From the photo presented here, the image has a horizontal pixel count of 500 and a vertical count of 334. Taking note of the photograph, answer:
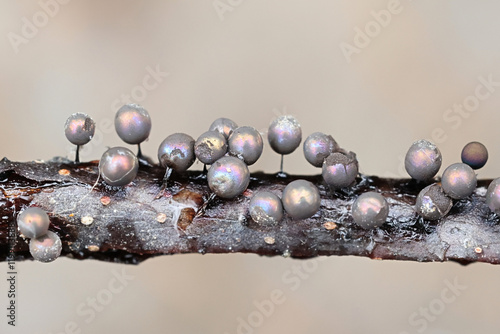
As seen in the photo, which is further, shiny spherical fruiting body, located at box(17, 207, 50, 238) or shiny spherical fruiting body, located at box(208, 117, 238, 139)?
shiny spherical fruiting body, located at box(208, 117, 238, 139)

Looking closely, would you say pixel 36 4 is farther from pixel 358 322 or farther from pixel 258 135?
pixel 358 322

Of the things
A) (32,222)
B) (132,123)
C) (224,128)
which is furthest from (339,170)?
(32,222)

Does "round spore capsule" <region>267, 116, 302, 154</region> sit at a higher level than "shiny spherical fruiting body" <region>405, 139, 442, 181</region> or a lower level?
higher

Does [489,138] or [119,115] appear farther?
[489,138]

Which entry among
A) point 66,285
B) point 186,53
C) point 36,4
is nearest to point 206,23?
point 186,53

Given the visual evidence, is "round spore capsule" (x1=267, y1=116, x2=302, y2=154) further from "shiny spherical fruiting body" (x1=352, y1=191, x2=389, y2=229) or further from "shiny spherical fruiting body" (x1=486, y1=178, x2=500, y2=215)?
"shiny spherical fruiting body" (x1=486, y1=178, x2=500, y2=215)

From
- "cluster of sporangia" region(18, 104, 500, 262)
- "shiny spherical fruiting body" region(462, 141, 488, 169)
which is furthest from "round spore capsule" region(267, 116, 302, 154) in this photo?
"shiny spherical fruiting body" region(462, 141, 488, 169)
